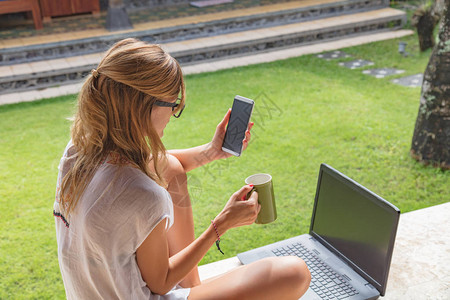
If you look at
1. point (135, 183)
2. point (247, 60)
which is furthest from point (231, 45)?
point (135, 183)

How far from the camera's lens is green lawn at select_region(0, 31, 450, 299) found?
10.6ft

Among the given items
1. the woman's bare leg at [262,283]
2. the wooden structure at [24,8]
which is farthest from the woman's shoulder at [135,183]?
the wooden structure at [24,8]

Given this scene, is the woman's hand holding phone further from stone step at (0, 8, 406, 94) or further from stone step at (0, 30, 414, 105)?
stone step at (0, 8, 406, 94)

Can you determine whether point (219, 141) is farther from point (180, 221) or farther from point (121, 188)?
point (121, 188)

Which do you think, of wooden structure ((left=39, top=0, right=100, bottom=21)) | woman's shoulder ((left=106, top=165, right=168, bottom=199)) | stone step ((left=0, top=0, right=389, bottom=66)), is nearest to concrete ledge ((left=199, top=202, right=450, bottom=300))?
woman's shoulder ((left=106, top=165, right=168, bottom=199))

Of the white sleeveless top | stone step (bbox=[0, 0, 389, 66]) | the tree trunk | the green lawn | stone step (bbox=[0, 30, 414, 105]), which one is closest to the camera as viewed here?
the white sleeveless top

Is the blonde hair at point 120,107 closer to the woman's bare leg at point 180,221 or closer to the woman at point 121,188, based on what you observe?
the woman at point 121,188

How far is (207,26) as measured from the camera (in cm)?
708

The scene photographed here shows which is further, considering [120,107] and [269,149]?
[269,149]

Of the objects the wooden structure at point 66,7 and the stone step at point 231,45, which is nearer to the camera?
the stone step at point 231,45

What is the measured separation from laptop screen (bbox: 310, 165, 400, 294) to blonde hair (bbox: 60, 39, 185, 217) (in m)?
0.92

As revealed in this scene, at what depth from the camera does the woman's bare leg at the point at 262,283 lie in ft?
5.90

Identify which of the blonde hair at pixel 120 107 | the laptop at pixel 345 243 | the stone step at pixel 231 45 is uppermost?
the blonde hair at pixel 120 107

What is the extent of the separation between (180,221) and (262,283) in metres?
0.49
